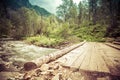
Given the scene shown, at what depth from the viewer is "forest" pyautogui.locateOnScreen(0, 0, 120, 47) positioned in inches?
934

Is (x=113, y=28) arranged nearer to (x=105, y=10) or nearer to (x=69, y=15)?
(x=105, y=10)

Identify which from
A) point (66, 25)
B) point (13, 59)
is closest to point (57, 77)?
point (13, 59)

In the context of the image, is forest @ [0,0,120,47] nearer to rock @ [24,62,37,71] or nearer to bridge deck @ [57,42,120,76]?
bridge deck @ [57,42,120,76]

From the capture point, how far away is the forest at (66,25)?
2372 centimetres

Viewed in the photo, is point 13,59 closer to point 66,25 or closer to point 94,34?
point 66,25

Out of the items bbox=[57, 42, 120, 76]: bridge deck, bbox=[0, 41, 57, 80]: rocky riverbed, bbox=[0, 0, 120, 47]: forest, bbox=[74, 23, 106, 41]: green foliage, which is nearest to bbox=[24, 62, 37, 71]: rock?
bbox=[57, 42, 120, 76]: bridge deck

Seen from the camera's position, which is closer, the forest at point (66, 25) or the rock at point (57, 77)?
the rock at point (57, 77)

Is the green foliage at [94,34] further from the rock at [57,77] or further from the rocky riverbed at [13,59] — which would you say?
the rock at [57,77]

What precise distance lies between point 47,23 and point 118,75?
1351 inches

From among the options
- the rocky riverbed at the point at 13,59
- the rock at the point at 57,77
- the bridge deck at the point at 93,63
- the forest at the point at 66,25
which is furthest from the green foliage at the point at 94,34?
the rock at the point at 57,77

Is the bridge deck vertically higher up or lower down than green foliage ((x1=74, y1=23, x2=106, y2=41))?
lower down

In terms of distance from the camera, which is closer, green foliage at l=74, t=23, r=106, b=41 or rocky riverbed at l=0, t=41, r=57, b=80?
rocky riverbed at l=0, t=41, r=57, b=80

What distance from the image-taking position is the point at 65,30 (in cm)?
2503

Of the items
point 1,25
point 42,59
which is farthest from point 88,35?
point 42,59
